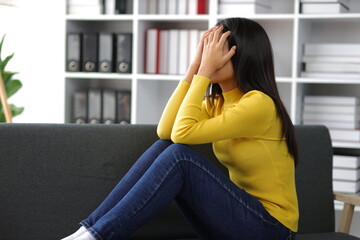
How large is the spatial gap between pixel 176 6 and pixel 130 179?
5.41ft

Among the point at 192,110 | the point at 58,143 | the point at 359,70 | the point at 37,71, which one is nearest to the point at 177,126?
the point at 192,110

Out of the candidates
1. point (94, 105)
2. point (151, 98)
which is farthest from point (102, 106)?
point (151, 98)

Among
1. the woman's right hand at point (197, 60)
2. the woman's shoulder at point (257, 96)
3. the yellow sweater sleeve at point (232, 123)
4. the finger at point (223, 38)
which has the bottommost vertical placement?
the yellow sweater sleeve at point (232, 123)

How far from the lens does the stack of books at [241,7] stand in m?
3.39

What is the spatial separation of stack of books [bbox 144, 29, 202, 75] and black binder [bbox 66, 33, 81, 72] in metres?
0.38

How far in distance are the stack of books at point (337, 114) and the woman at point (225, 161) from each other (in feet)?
4.13

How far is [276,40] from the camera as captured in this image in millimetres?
3672

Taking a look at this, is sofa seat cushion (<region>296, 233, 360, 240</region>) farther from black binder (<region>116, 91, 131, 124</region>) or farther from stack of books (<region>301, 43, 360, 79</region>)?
black binder (<region>116, 91, 131, 124</region>)

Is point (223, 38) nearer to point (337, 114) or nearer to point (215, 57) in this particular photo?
point (215, 57)

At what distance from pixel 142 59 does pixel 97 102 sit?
35 centimetres

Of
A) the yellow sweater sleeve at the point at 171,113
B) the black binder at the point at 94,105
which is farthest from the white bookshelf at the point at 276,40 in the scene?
the yellow sweater sleeve at the point at 171,113

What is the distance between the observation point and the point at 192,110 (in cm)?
208

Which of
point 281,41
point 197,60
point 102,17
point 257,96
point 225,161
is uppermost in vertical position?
point 102,17

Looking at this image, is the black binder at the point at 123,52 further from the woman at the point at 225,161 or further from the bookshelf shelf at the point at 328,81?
the woman at the point at 225,161
